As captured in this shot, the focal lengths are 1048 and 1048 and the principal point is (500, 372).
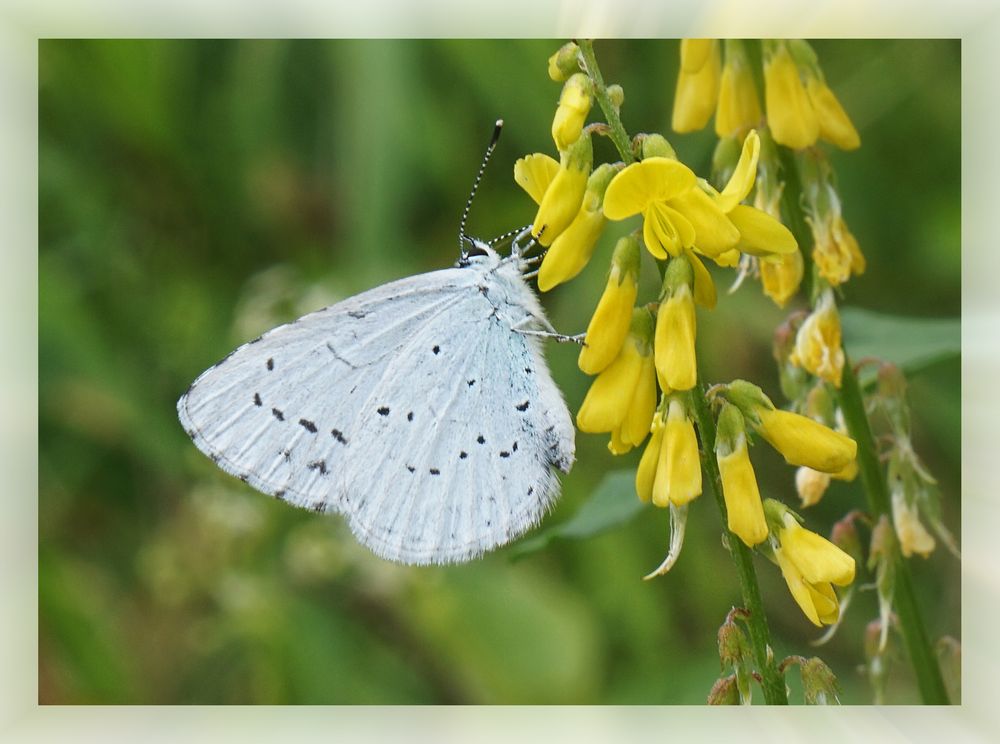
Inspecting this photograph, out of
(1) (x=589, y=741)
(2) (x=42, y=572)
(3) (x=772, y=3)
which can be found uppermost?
(3) (x=772, y=3)

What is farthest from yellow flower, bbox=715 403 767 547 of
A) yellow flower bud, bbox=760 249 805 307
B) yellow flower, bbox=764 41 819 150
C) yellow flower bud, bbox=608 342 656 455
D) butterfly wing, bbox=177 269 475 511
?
butterfly wing, bbox=177 269 475 511

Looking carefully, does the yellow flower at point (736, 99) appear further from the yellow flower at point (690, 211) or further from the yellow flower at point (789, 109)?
the yellow flower at point (690, 211)

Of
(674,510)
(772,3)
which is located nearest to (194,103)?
(772,3)

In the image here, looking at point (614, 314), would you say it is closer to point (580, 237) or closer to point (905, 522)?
point (580, 237)

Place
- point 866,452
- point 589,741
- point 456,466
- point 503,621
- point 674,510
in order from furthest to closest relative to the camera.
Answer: point 503,621, point 589,741, point 456,466, point 866,452, point 674,510

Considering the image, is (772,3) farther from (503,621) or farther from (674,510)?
(503,621)

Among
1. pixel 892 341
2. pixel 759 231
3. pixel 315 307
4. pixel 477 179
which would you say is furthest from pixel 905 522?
pixel 315 307
